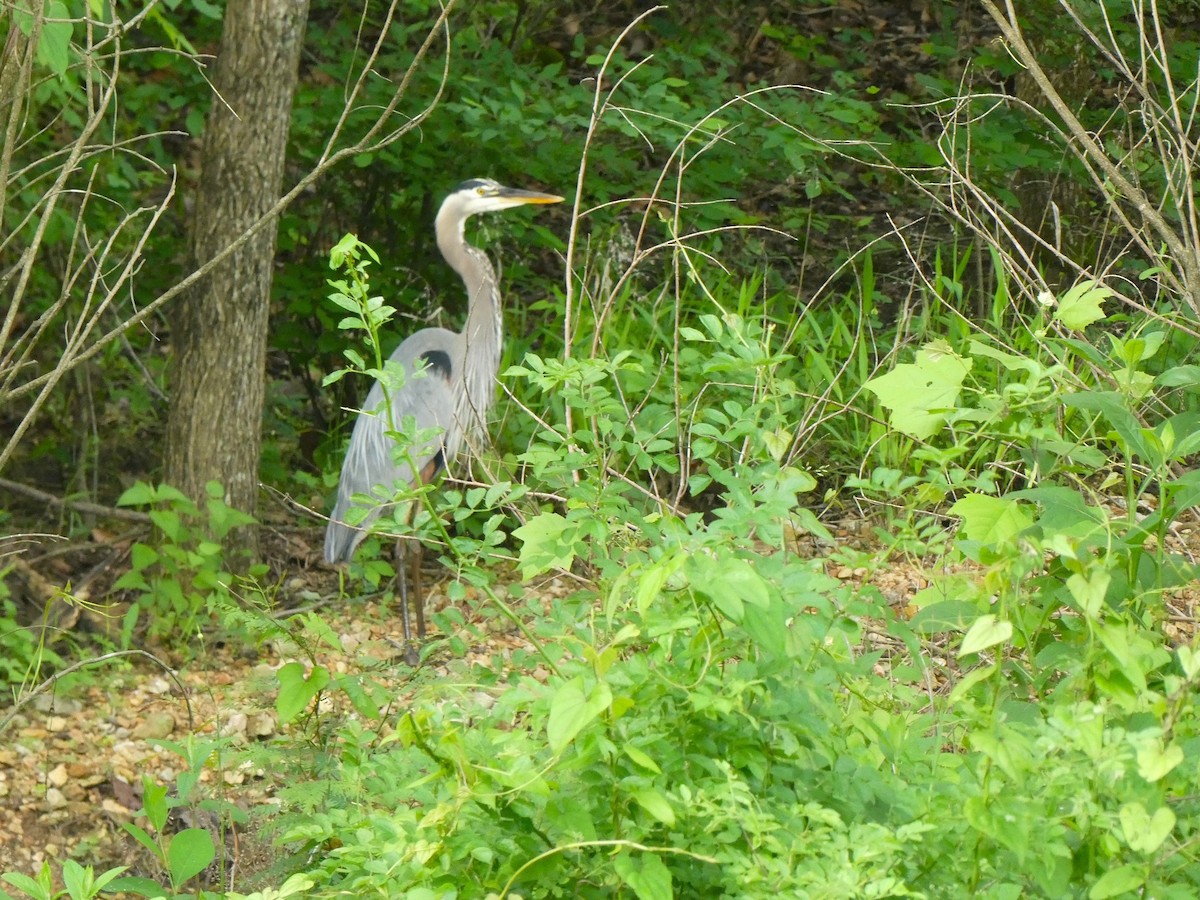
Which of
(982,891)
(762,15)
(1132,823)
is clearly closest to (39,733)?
(982,891)

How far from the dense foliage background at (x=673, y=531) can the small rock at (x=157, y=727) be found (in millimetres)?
200

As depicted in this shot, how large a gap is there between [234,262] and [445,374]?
878 mm

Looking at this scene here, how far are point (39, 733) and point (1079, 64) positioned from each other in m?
4.18

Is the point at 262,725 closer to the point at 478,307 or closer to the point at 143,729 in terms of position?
the point at 143,729

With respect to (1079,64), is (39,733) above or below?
below

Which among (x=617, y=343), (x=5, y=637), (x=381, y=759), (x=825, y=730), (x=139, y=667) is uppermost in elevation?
(x=825, y=730)

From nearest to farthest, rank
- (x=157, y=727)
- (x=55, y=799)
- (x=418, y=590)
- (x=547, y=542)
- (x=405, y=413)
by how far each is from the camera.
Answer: (x=547, y=542) < (x=55, y=799) < (x=157, y=727) < (x=418, y=590) < (x=405, y=413)

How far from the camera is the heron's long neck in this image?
516cm

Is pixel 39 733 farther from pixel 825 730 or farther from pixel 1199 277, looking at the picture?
pixel 1199 277

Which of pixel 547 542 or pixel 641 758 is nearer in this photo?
pixel 641 758

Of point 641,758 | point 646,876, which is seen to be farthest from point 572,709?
point 646,876

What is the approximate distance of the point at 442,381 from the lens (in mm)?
5039

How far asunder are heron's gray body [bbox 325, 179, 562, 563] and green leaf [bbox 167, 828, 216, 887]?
270 cm

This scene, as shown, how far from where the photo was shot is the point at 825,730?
1.64 metres
